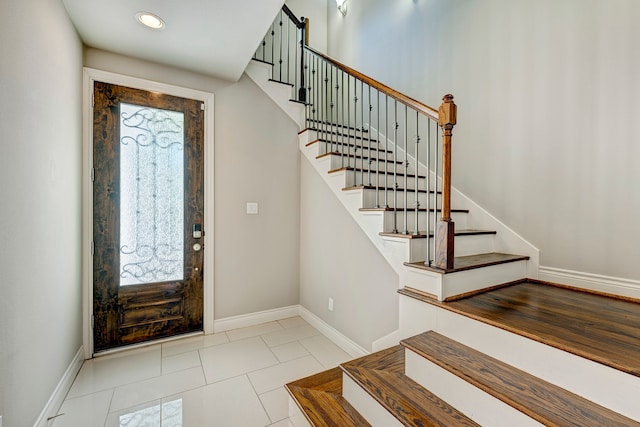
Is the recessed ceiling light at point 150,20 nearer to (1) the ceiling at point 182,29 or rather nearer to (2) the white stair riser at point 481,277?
(1) the ceiling at point 182,29

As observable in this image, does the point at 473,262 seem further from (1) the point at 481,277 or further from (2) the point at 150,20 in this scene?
(2) the point at 150,20

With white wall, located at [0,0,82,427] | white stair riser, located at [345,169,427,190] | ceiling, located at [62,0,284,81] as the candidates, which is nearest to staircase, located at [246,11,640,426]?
white stair riser, located at [345,169,427,190]

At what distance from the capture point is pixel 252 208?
9.95ft

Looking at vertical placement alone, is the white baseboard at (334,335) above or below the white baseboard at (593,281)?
below

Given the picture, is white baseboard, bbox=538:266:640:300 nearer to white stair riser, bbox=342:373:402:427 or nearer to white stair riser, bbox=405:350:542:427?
white stair riser, bbox=405:350:542:427

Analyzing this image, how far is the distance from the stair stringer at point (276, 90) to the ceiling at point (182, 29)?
1.36ft

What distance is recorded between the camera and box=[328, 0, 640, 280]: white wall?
1.77 meters

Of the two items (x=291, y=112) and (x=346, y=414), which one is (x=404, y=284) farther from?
(x=291, y=112)

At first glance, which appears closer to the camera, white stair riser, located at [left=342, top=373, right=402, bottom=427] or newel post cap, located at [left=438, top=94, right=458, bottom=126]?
white stair riser, located at [left=342, top=373, right=402, bottom=427]

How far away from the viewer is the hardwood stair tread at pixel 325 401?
1.31m

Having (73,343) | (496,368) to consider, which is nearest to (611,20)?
(496,368)

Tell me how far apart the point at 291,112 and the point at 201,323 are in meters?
2.45

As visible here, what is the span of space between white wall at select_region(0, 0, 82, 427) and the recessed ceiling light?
0.45 meters

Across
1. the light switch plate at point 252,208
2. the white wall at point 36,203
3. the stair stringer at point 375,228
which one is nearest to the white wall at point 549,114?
the stair stringer at point 375,228
